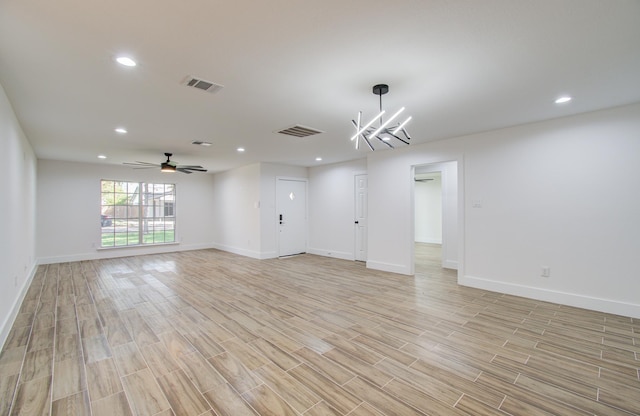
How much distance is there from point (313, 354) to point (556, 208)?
4013 mm

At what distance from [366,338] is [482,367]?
106 centimetres

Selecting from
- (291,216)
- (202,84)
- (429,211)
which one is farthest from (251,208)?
(429,211)

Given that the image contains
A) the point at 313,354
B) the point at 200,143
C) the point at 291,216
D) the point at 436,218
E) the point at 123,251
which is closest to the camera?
the point at 313,354

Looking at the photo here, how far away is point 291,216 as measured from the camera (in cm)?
823

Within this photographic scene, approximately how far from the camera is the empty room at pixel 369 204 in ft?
6.34

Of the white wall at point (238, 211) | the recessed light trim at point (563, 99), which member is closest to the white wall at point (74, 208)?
the white wall at point (238, 211)

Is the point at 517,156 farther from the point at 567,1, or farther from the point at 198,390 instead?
the point at 198,390

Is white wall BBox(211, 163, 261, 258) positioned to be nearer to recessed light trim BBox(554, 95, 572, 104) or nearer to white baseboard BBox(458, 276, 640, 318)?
white baseboard BBox(458, 276, 640, 318)

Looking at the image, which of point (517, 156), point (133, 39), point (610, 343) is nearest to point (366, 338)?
point (610, 343)

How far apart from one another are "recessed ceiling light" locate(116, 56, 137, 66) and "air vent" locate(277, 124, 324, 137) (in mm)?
2221

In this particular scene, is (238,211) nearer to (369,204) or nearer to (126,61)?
(369,204)

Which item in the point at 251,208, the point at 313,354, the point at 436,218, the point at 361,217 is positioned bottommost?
the point at 313,354

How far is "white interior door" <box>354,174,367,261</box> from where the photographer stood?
7.21 m

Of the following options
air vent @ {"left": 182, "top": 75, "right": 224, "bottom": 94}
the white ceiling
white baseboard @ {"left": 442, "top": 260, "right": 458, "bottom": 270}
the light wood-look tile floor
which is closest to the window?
the light wood-look tile floor
